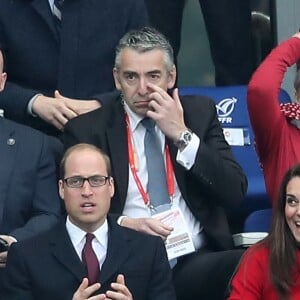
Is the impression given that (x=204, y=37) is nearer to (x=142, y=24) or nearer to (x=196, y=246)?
(x=142, y=24)

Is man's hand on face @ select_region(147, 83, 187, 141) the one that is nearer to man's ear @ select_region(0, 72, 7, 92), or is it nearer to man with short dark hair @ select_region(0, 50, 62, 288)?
man with short dark hair @ select_region(0, 50, 62, 288)

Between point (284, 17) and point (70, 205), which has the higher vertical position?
point (284, 17)

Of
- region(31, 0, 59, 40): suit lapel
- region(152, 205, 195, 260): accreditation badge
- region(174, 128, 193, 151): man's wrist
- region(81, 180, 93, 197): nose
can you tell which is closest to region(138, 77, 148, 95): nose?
region(174, 128, 193, 151): man's wrist

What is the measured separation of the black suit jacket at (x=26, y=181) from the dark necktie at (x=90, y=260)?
1.12 ft

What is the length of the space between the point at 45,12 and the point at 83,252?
1477 millimetres

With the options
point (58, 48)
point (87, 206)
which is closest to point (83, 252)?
point (87, 206)

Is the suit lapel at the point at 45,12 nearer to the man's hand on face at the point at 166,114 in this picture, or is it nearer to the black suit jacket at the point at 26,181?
the black suit jacket at the point at 26,181

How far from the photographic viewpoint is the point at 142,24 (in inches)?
281

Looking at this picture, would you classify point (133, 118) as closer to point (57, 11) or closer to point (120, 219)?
point (120, 219)

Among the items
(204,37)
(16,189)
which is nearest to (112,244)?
(16,189)

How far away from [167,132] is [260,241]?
688 millimetres

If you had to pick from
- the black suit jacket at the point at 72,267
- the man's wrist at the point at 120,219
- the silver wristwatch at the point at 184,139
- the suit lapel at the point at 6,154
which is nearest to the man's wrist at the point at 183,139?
the silver wristwatch at the point at 184,139

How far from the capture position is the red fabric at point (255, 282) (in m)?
5.82

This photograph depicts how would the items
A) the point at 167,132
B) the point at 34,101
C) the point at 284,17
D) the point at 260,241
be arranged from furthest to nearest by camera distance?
the point at 284,17 → the point at 34,101 → the point at 167,132 → the point at 260,241
